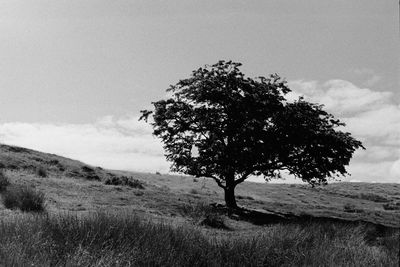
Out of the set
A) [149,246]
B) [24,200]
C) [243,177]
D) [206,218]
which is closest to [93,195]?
[24,200]

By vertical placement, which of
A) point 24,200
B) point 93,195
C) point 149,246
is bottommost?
point 149,246

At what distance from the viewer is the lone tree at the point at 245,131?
30.0 meters

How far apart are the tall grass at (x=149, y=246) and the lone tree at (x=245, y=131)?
64.5 ft

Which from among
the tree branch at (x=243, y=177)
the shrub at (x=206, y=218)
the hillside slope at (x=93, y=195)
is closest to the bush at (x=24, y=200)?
the hillside slope at (x=93, y=195)

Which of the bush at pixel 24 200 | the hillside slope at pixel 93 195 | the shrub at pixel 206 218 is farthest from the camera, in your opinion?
the hillside slope at pixel 93 195

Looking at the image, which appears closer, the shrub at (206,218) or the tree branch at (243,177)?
the shrub at (206,218)

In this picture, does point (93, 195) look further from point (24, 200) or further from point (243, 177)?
point (243, 177)

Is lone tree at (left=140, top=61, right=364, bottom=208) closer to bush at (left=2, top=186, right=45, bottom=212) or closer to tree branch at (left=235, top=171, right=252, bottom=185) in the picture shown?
tree branch at (left=235, top=171, right=252, bottom=185)

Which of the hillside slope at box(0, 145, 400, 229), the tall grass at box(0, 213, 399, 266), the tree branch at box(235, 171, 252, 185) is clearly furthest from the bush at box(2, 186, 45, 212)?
the tree branch at box(235, 171, 252, 185)

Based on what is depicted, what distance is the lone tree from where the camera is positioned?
3002 centimetres

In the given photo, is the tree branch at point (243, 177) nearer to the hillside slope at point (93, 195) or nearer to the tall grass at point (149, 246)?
the hillside slope at point (93, 195)

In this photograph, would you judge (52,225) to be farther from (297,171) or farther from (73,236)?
(297,171)

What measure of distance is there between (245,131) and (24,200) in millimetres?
15420

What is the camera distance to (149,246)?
8.30m
